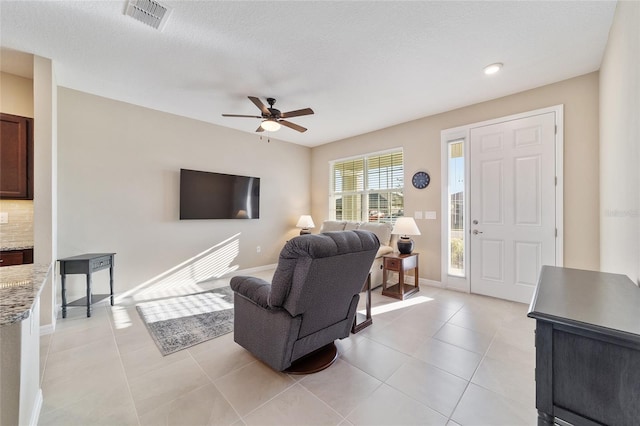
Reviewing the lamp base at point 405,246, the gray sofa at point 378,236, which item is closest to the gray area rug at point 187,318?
the gray sofa at point 378,236

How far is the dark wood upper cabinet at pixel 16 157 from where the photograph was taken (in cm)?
257

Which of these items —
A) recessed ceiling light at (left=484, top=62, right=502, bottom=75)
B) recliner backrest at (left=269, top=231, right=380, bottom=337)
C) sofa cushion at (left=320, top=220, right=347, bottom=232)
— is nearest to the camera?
recliner backrest at (left=269, top=231, right=380, bottom=337)

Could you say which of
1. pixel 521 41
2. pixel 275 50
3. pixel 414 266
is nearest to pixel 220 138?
pixel 275 50

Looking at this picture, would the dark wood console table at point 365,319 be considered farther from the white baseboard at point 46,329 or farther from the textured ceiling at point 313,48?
the white baseboard at point 46,329

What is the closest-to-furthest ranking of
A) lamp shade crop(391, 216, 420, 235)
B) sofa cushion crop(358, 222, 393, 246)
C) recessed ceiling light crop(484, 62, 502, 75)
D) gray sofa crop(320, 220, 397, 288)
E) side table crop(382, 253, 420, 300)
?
1. recessed ceiling light crop(484, 62, 502, 75)
2. side table crop(382, 253, 420, 300)
3. lamp shade crop(391, 216, 420, 235)
4. gray sofa crop(320, 220, 397, 288)
5. sofa cushion crop(358, 222, 393, 246)

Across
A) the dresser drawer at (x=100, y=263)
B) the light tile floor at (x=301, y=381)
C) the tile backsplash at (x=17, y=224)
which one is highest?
the tile backsplash at (x=17, y=224)

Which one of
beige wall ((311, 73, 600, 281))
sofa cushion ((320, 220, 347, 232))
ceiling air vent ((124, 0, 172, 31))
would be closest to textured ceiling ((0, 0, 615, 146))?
ceiling air vent ((124, 0, 172, 31))

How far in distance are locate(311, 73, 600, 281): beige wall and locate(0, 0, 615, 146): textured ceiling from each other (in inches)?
7.0

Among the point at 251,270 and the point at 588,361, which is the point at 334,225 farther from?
the point at 588,361

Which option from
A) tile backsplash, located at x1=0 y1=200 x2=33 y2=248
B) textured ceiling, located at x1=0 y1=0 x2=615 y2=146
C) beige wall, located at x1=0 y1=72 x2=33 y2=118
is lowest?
tile backsplash, located at x1=0 y1=200 x2=33 y2=248

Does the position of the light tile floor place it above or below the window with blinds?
below

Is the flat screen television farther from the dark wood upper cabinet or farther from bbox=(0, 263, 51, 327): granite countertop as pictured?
bbox=(0, 263, 51, 327): granite countertop

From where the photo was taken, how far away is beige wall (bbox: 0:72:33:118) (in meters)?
2.75

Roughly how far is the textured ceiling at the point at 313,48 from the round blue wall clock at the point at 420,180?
1.13 metres
